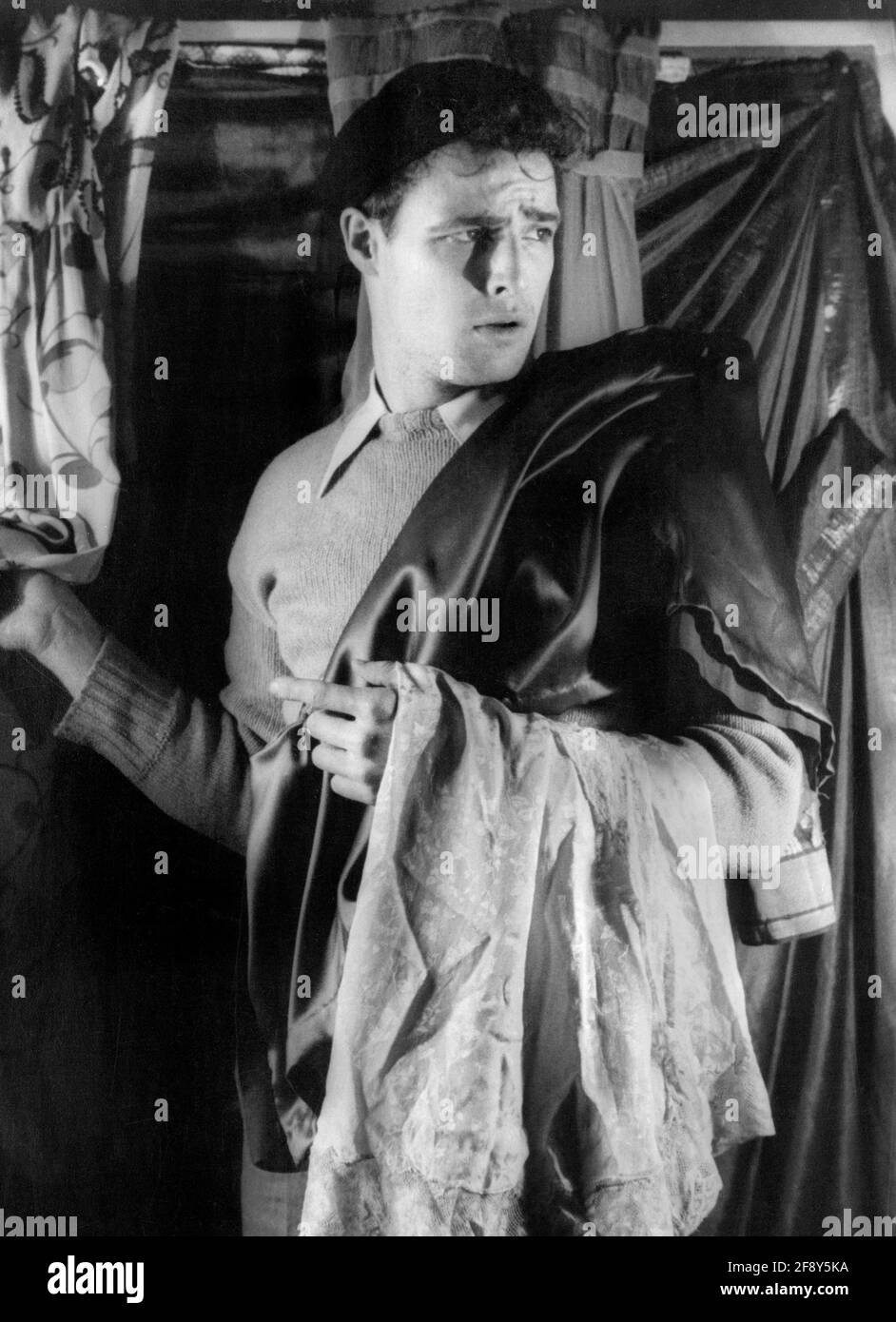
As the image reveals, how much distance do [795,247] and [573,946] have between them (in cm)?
129

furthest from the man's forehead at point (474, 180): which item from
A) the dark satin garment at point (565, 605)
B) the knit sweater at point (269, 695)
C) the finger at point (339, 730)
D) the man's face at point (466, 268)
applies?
the finger at point (339, 730)

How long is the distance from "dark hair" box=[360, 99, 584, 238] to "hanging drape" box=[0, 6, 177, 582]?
43cm

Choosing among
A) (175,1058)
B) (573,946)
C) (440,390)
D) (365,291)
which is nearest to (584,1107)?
(573,946)

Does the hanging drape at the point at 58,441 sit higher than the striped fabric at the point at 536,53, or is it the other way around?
the striped fabric at the point at 536,53

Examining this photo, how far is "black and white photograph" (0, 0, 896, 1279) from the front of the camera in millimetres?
2178

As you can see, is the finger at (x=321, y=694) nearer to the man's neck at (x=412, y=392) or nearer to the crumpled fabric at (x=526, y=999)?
the crumpled fabric at (x=526, y=999)

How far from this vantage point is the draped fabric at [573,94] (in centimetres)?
226

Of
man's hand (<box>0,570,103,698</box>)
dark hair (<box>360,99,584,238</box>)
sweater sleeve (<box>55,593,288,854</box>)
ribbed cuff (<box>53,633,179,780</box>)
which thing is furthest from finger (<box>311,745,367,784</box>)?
dark hair (<box>360,99,584,238</box>)

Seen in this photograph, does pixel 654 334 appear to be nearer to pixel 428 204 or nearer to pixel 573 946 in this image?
pixel 428 204

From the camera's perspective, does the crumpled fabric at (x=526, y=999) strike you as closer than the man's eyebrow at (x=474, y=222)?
Yes

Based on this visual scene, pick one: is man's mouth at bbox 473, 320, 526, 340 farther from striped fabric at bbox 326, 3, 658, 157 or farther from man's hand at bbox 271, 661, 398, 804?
man's hand at bbox 271, 661, 398, 804

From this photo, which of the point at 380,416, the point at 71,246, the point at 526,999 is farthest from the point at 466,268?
the point at 526,999

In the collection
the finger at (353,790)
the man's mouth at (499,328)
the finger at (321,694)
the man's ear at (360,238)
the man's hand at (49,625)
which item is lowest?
the finger at (353,790)

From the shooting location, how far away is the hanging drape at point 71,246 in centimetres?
227
